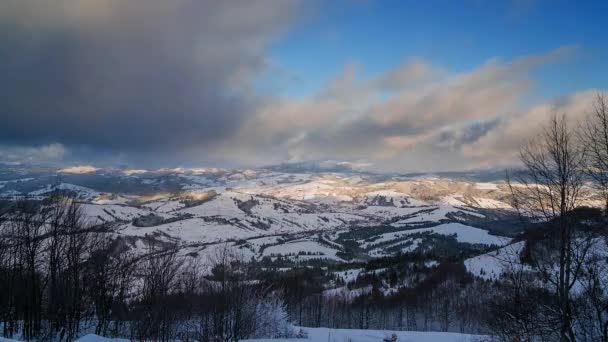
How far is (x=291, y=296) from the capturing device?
89.8 meters

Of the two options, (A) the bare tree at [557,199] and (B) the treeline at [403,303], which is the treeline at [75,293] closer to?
(A) the bare tree at [557,199]

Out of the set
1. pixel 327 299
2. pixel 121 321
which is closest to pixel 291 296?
pixel 327 299

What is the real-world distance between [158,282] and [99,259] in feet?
19.3

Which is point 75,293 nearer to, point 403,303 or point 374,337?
point 374,337

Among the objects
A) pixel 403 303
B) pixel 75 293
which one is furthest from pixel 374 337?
pixel 403 303

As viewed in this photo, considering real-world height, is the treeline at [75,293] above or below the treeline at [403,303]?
above

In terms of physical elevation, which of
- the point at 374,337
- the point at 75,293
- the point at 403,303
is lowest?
the point at 403,303

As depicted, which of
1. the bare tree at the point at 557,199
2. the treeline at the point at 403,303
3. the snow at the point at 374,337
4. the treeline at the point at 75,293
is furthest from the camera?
the treeline at the point at 403,303

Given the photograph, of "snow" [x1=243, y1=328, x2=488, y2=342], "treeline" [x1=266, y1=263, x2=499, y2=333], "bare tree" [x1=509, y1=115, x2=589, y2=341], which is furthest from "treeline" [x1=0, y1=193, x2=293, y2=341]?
"treeline" [x1=266, y1=263, x2=499, y2=333]

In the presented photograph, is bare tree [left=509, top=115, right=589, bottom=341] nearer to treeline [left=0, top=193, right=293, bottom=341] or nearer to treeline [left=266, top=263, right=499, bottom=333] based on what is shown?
treeline [left=0, top=193, right=293, bottom=341]

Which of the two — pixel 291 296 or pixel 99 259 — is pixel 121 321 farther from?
pixel 291 296

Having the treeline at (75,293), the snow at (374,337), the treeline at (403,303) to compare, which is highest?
the treeline at (75,293)

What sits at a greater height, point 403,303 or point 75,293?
point 75,293

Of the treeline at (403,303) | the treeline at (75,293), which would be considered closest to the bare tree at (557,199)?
the treeline at (75,293)
